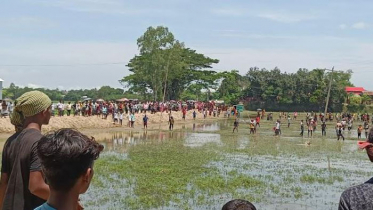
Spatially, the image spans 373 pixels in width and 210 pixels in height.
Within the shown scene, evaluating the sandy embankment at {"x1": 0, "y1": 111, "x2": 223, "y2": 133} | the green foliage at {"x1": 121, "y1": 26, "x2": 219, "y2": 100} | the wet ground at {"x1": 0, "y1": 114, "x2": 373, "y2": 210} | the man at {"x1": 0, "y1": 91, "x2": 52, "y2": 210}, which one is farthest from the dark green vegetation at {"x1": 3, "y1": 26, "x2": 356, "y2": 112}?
the man at {"x1": 0, "y1": 91, "x2": 52, "y2": 210}

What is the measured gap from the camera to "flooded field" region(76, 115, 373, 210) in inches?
520

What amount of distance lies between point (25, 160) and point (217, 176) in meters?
14.0

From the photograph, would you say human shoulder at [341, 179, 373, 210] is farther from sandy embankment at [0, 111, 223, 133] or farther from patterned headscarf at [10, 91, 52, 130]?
sandy embankment at [0, 111, 223, 133]

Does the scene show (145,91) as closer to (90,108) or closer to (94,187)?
(90,108)

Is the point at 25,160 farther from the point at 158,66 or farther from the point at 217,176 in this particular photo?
the point at 158,66

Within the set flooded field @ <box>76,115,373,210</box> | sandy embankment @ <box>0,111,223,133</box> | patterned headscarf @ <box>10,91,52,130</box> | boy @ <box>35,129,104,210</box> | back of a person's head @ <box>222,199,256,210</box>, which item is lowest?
flooded field @ <box>76,115,373,210</box>

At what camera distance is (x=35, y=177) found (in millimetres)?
3537

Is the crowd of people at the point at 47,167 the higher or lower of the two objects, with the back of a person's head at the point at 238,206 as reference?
higher

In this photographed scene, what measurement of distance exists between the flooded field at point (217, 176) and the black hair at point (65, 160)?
9406mm

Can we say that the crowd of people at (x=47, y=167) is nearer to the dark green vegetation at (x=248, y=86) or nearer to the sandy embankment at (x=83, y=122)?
the sandy embankment at (x=83, y=122)

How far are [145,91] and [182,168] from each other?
63.8 metres

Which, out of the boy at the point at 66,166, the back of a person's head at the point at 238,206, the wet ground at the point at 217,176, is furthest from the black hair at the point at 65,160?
the wet ground at the point at 217,176

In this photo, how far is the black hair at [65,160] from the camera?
271 centimetres

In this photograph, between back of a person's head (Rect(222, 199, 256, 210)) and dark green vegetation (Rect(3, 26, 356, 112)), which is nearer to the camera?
back of a person's head (Rect(222, 199, 256, 210))
